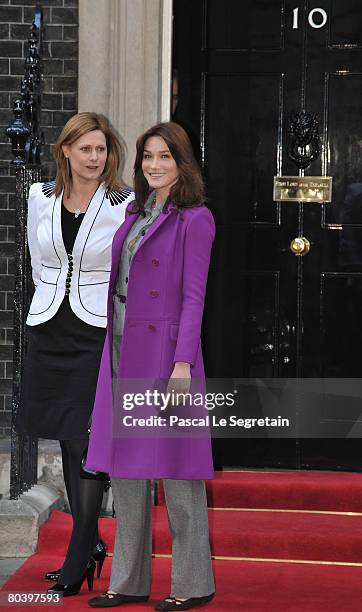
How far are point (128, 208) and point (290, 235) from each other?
2184 millimetres

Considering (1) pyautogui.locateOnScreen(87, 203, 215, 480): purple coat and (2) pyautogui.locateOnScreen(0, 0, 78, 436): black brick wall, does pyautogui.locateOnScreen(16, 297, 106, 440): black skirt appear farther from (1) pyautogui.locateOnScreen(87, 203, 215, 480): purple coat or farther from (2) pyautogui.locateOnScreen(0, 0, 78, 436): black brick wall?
(2) pyautogui.locateOnScreen(0, 0, 78, 436): black brick wall

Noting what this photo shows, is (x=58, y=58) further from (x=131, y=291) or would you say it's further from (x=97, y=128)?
(x=131, y=291)

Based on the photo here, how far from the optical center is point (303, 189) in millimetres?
7027

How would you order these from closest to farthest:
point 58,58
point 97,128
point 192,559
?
point 192,559 < point 97,128 < point 58,58

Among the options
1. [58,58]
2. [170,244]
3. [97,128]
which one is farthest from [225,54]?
[170,244]

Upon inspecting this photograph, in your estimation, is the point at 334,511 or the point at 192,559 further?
the point at 334,511

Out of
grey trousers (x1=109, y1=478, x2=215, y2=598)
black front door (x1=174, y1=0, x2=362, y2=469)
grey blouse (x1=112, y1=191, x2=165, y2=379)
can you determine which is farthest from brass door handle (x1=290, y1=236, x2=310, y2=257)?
grey trousers (x1=109, y1=478, x2=215, y2=598)

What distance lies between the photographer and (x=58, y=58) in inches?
273

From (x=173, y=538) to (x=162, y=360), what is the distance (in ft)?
2.29

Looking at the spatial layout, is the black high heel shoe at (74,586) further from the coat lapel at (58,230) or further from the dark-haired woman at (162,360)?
the coat lapel at (58,230)

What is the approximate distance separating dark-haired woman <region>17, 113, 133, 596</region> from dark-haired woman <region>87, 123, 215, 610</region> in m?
0.34

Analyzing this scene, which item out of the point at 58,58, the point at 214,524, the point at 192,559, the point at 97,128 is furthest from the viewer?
the point at 58,58

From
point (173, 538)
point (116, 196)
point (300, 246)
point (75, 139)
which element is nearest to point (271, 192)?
point (300, 246)

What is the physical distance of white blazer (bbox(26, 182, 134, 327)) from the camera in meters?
5.25
